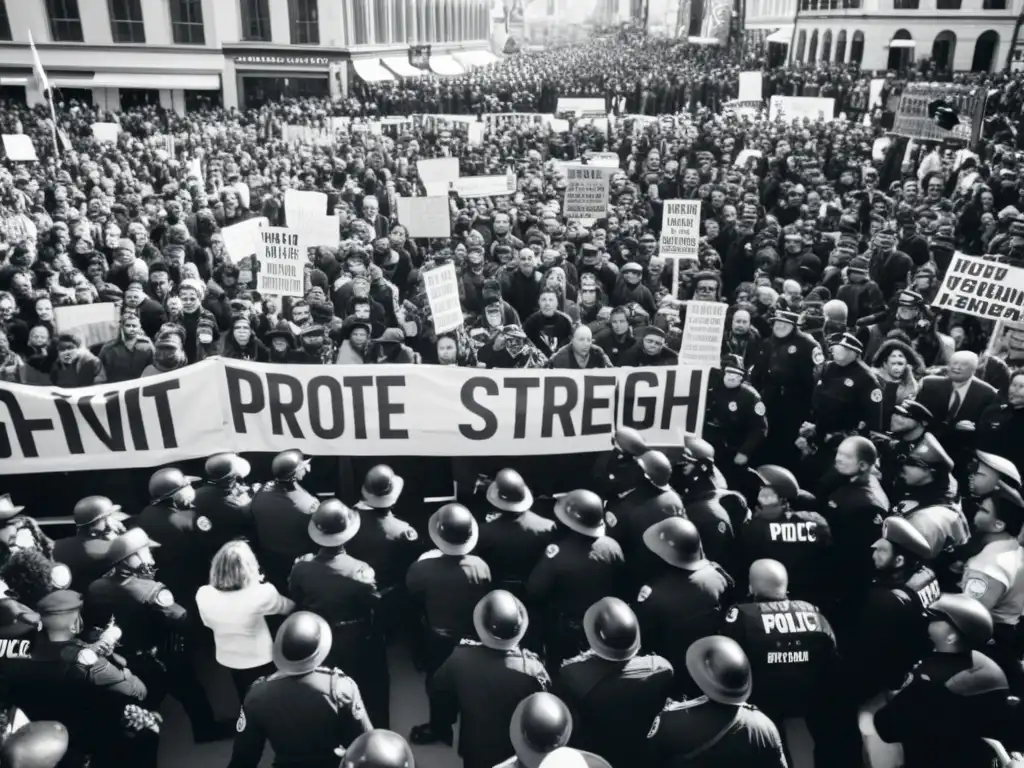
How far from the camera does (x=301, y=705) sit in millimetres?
3564

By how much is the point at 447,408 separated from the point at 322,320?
2568 millimetres

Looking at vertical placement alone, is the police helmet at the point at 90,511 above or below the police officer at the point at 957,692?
above

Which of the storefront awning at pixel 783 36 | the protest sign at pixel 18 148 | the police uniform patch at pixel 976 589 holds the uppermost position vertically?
the storefront awning at pixel 783 36

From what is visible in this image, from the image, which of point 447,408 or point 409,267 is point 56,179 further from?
point 447,408

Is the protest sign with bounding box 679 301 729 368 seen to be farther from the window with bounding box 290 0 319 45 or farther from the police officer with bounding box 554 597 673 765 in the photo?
the window with bounding box 290 0 319 45

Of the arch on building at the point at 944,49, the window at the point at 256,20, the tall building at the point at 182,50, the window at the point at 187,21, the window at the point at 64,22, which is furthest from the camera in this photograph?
the arch on building at the point at 944,49

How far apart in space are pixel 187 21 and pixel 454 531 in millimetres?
42586

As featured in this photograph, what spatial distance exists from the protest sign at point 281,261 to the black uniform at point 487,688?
5.65m

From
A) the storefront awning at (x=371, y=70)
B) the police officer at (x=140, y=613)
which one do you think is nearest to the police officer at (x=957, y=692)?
the police officer at (x=140, y=613)

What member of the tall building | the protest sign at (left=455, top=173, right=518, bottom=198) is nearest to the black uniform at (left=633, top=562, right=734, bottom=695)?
the protest sign at (left=455, top=173, right=518, bottom=198)

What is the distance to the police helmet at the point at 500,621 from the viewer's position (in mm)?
3693

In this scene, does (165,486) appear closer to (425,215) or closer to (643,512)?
(643,512)

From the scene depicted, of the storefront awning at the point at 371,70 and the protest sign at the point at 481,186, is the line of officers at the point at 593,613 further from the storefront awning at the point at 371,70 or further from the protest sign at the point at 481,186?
the storefront awning at the point at 371,70

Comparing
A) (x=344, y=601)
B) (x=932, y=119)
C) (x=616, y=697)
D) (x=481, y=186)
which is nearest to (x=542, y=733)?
(x=616, y=697)
